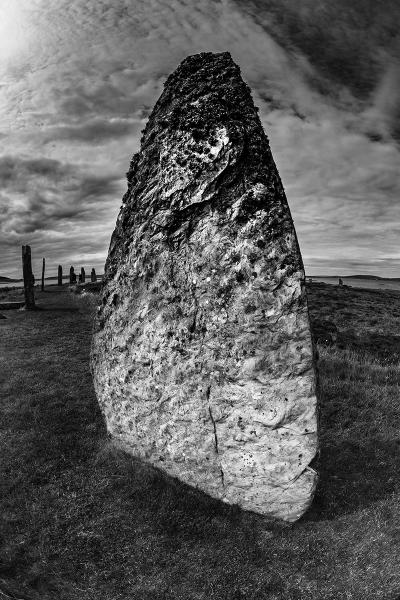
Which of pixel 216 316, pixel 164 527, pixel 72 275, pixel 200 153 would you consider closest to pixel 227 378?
pixel 216 316

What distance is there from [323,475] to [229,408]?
2.42 metres

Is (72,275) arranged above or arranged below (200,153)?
below

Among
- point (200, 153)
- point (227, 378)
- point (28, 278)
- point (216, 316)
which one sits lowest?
point (227, 378)

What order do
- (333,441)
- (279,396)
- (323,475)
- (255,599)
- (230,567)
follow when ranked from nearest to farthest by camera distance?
(255,599), (230,567), (279,396), (323,475), (333,441)

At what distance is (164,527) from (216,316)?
2.90 meters

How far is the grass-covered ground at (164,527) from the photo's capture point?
4898 millimetres

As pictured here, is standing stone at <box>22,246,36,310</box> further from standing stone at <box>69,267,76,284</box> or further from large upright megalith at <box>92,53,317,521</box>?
standing stone at <box>69,267,76,284</box>

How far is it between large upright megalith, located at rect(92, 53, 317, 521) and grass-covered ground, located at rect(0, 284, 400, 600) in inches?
18.8

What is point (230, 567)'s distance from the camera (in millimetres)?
5148

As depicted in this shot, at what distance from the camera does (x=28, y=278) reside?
1030 inches

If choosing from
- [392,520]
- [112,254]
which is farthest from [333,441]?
[112,254]

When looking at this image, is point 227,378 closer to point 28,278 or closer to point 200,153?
point 200,153

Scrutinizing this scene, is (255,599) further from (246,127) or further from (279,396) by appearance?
(246,127)

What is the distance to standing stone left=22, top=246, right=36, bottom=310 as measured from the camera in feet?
84.0
